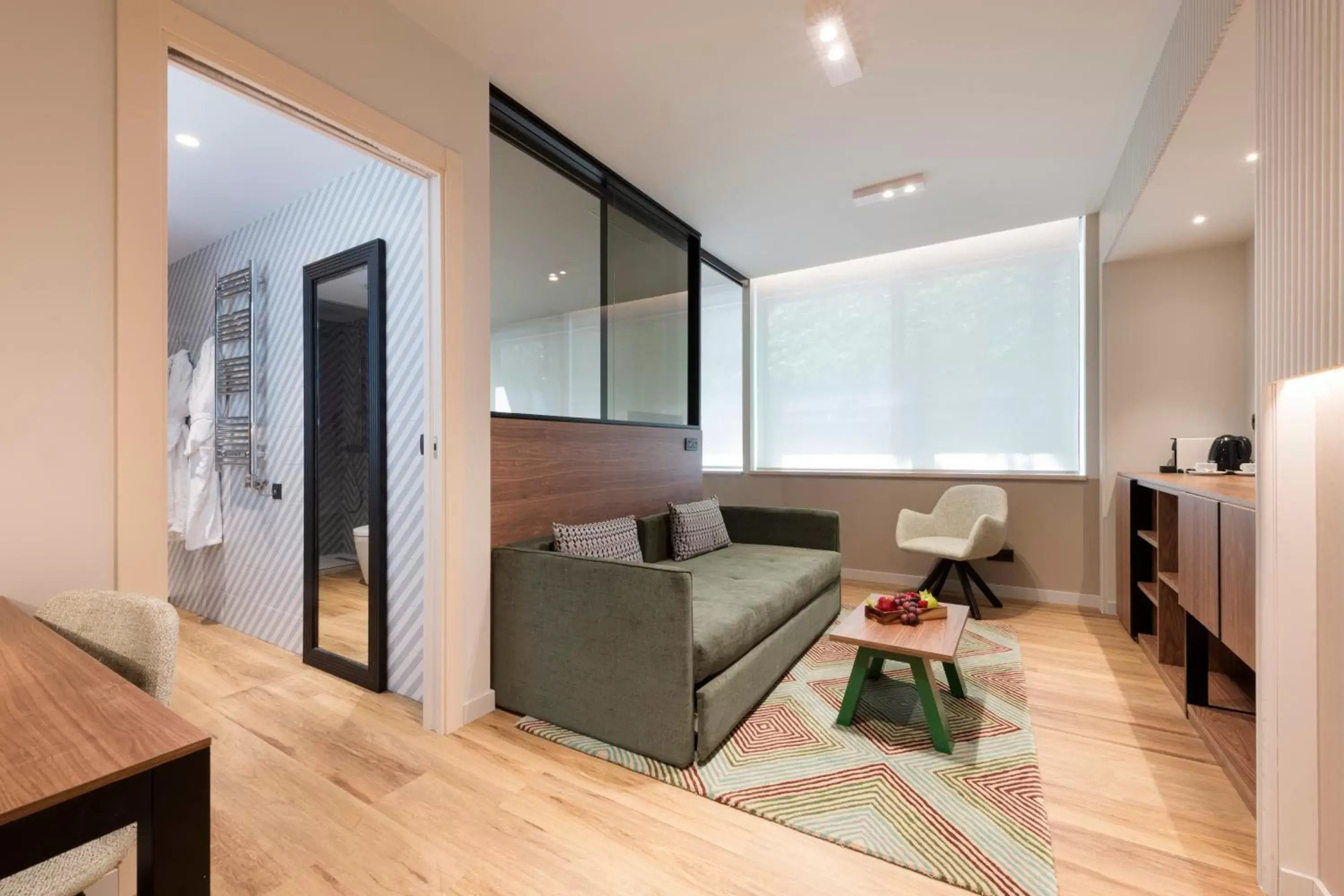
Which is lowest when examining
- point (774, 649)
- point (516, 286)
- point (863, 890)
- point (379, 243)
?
point (863, 890)

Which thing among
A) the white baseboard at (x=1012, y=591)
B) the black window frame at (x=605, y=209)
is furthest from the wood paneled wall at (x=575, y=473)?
the white baseboard at (x=1012, y=591)

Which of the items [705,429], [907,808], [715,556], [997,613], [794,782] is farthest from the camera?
[705,429]

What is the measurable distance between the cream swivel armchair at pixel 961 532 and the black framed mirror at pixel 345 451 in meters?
3.10

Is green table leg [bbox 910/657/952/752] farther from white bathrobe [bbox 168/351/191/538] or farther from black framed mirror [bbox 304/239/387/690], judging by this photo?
white bathrobe [bbox 168/351/191/538]

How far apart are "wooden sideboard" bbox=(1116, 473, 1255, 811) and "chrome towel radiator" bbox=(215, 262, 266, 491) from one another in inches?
173

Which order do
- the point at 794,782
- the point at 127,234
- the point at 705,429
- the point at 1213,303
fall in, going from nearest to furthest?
the point at 127,234 → the point at 794,782 → the point at 1213,303 → the point at 705,429

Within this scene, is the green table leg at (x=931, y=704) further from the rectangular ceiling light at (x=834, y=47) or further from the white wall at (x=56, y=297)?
the white wall at (x=56, y=297)

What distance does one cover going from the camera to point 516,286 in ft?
8.86

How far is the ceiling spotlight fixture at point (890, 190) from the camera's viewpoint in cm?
329

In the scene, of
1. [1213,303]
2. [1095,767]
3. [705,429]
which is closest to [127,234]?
[1095,767]

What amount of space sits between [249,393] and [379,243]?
1475 mm

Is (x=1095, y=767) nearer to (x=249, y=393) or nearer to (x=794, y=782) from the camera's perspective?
(x=794, y=782)

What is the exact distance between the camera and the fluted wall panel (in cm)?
115

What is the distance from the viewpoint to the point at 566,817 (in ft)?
5.60
